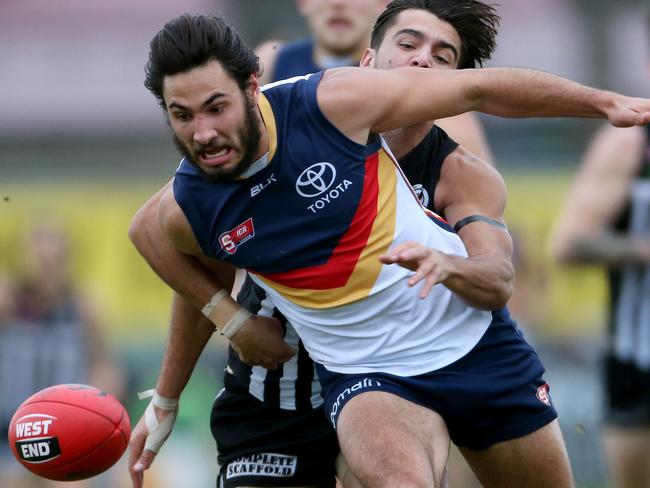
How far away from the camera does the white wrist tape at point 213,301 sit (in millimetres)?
5219

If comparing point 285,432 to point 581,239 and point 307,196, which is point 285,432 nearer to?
point 307,196

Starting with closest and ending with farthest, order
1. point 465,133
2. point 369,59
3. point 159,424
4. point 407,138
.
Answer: point 407,138, point 369,59, point 159,424, point 465,133

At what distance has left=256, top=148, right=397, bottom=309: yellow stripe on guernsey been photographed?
15.9 ft

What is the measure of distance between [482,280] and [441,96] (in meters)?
0.64

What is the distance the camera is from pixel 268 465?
5.59 m

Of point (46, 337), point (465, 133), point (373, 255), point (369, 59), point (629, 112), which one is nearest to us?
point (629, 112)

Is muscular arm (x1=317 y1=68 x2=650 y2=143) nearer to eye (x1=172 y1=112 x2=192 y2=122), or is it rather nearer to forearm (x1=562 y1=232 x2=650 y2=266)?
eye (x1=172 y1=112 x2=192 y2=122)

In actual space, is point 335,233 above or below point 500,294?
above

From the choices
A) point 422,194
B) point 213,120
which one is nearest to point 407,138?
point 422,194

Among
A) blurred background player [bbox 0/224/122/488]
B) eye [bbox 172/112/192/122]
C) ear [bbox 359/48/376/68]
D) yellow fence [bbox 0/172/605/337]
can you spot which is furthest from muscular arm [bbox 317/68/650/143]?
blurred background player [bbox 0/224/122/488]

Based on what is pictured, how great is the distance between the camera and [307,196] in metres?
4.81

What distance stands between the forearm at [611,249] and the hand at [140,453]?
119 inches

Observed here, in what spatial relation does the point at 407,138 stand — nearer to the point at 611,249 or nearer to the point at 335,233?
the point at 335,233

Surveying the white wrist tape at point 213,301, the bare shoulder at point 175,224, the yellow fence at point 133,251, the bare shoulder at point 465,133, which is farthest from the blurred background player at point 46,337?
the bare shoulder at point 175,224
